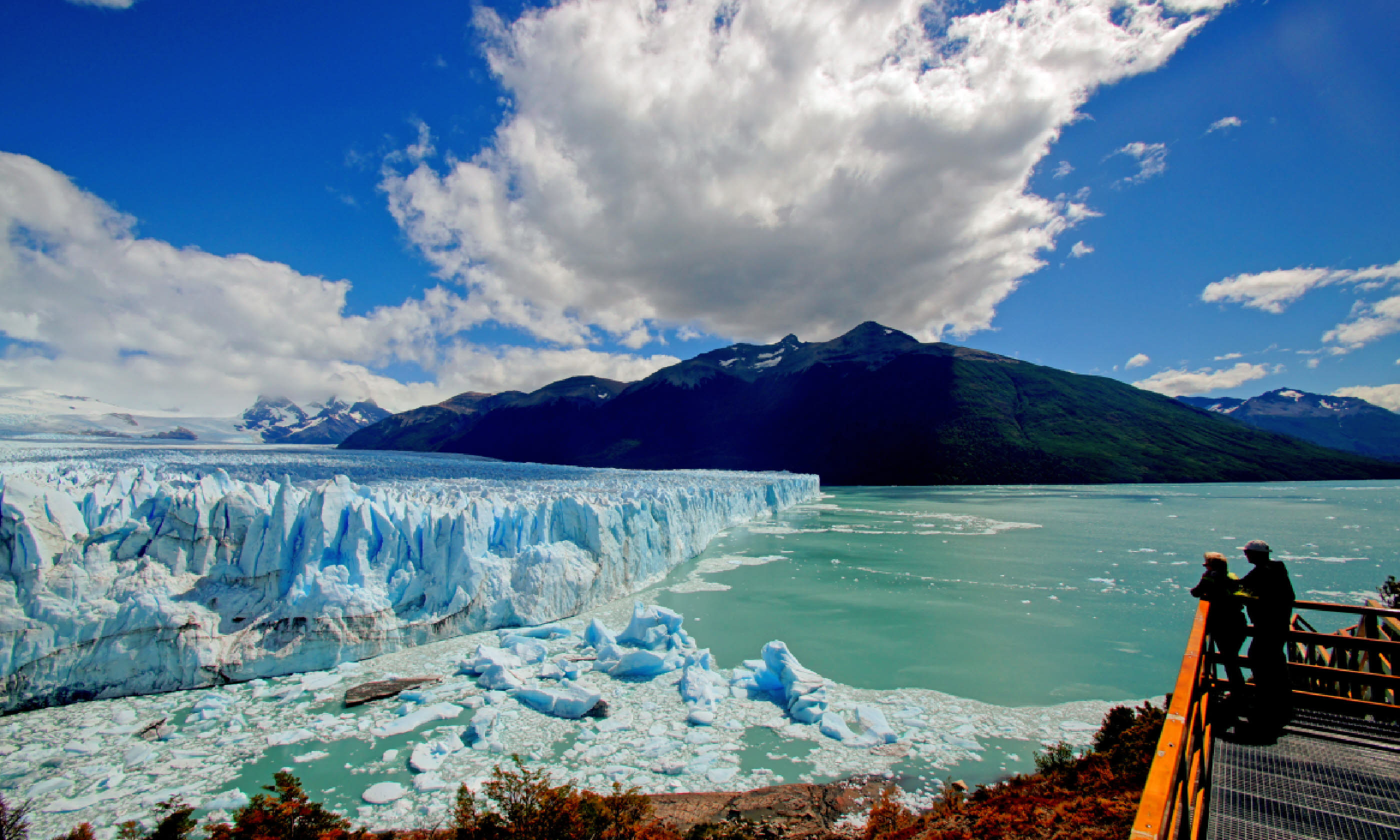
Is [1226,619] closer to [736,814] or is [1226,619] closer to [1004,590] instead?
[736,814]

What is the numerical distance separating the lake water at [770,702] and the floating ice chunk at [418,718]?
0.08m

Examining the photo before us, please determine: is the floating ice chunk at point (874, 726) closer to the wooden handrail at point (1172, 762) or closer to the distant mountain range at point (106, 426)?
the wooden handrail at point (1172, 762)

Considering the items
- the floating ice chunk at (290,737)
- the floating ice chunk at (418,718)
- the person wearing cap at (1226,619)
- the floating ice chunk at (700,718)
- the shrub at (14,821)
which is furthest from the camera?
the floating ice chunk at (700,718)

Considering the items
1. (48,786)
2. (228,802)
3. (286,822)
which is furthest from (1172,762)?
(48,786)

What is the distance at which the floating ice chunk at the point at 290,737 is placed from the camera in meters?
6.60

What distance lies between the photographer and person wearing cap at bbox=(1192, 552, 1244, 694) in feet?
12.0

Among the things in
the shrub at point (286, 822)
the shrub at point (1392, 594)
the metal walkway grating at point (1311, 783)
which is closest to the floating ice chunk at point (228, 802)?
the shrub at point (286, 822)

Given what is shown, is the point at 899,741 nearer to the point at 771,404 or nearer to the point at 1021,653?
the point at 1021,653

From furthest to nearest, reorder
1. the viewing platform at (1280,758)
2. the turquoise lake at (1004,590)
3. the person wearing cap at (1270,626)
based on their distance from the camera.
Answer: the turquoise lake at (1004,590), the person wearing cap at (1270,626), the viewing platform at (1280,758)

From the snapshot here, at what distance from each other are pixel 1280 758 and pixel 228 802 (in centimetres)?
874

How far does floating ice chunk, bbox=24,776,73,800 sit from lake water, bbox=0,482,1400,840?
3 cm

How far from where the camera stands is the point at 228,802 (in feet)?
17.9

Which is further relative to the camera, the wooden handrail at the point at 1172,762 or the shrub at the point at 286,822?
the shrub at the point at 286,822

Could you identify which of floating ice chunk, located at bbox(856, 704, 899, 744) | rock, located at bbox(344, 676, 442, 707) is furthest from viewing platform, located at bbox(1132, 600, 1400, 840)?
rock, located at bbox(344, 676, 442, 707)
